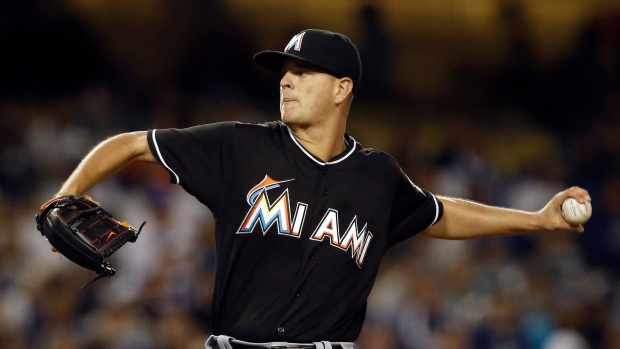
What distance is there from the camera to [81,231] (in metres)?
3.09

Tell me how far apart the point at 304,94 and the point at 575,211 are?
1245 millimetres

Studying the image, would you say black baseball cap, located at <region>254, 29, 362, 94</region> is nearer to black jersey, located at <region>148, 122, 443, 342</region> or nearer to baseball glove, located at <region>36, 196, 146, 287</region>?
black jersey, located at <region>148, 122, 443, 342</region>

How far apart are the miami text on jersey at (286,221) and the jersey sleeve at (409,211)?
277mm

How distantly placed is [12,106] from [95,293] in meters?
2.68

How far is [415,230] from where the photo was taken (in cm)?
380

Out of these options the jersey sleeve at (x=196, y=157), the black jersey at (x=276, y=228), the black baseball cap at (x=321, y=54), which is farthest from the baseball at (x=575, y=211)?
the jersey sleeve at (x=196, y=157)

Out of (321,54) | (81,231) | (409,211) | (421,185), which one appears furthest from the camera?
(421,185)

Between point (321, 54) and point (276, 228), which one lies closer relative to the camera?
point (276, 228)

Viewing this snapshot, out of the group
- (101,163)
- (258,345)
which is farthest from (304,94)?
(258,345)

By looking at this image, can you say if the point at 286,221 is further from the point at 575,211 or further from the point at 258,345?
the point at 575,211

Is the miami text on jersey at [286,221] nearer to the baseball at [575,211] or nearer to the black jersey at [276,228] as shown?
the black jersey at [276,228]

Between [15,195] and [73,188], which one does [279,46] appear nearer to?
[15,195]

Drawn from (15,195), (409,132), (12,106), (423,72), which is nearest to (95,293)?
(15,195)

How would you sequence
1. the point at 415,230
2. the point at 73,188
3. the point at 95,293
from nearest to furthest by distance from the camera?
the point at 73,188
the point at 415,230
the point at 95,293
